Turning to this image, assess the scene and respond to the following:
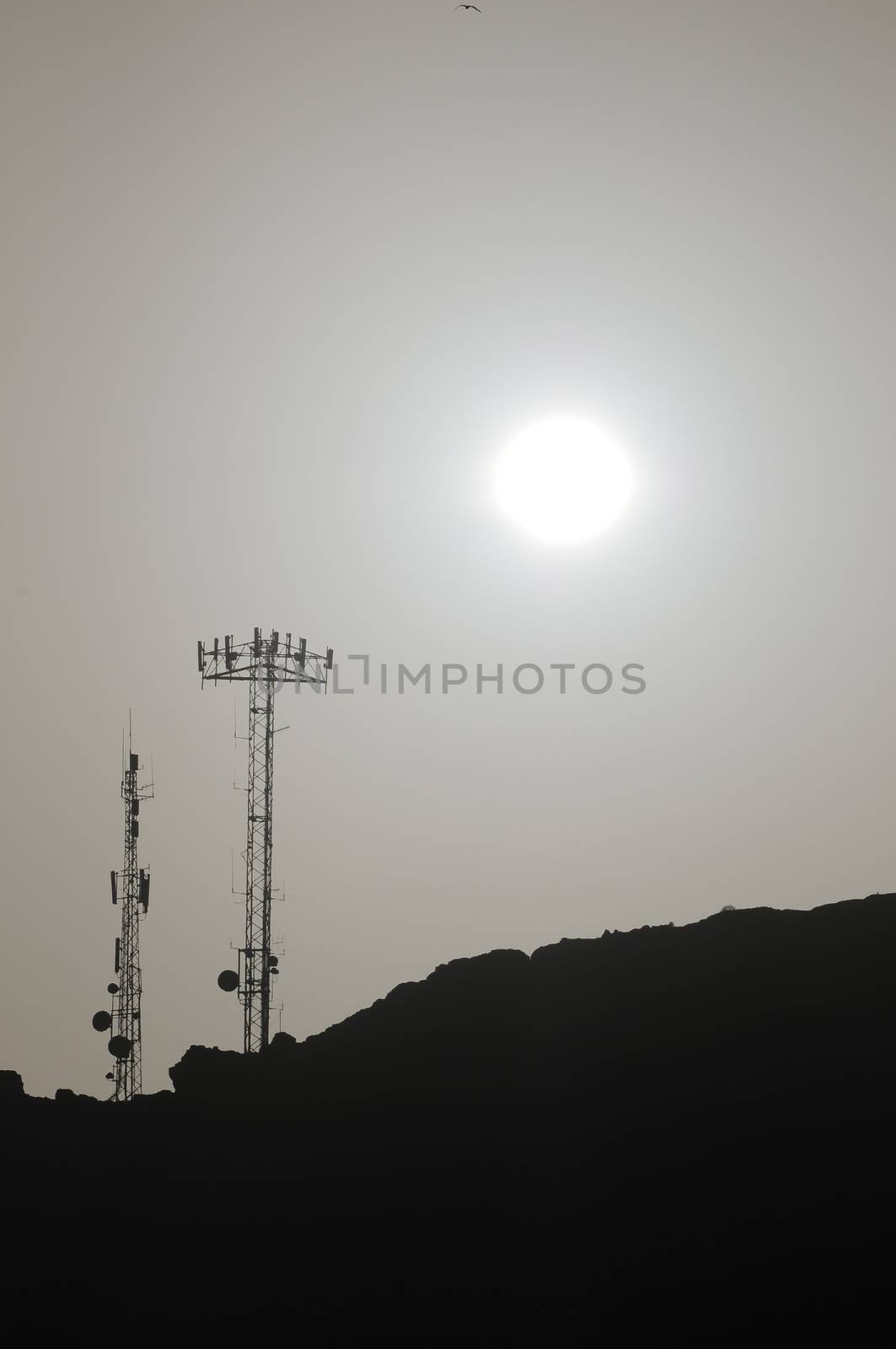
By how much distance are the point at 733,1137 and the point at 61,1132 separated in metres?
20.7

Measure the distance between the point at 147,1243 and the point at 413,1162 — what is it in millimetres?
7184

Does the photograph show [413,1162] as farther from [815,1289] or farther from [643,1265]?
[815,1289]

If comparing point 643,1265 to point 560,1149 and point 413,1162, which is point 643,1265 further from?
point 413,1162

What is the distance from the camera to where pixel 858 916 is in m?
37.1

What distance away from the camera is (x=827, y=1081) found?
3350 cm

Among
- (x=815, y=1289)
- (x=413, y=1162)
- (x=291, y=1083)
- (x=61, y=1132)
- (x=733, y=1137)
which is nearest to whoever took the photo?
(x=815, y=1289)

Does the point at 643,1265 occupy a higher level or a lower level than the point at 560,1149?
lower

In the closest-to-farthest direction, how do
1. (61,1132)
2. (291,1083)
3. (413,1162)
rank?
(413,1162), (291,1083), (61,1132)

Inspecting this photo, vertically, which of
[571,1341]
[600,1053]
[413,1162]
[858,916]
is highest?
[858,916]

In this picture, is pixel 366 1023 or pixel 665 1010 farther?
pixel 366 1023

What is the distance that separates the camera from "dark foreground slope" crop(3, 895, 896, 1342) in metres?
31.9

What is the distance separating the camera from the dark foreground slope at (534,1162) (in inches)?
1256

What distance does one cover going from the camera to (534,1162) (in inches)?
1384

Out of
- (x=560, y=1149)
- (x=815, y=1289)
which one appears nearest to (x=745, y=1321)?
(x=815, y=1289)
